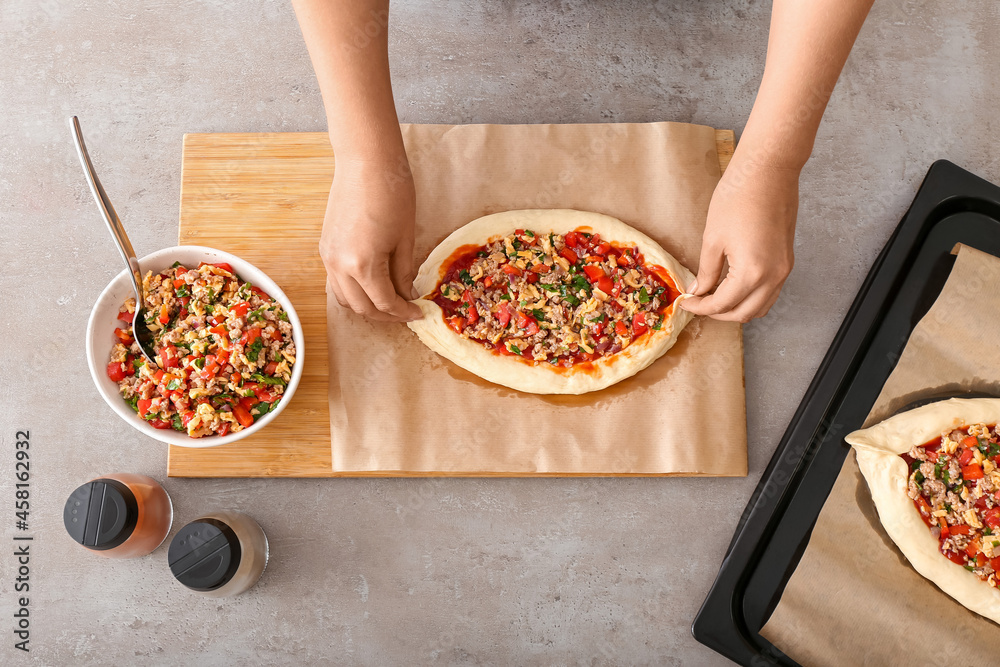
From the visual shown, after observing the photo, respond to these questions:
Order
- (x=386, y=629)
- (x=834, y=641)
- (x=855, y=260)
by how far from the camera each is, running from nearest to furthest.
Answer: (x=834, y=641) → (x=386, y=629) → (x=855, y=260)

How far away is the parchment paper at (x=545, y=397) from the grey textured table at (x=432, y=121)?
4.8 inches

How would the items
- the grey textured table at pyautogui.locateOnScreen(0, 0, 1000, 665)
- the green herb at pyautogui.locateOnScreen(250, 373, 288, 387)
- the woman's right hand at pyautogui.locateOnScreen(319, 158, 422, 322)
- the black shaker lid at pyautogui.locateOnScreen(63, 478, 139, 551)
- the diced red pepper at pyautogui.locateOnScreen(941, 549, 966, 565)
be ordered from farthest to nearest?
the grey textured table at pyautogui.locateOnScreen(0, 0, 1000, 665) → the diced red pepper at pyautogui.locateOnScreen(941, 549, 966, 565) → the green herb at pyautogui.locateOnScreen(250, 373, 288, 387) → the black shaker lid at pyautogui.locateOnScreen(63, 478, 139, 551) → the woman's right hand at pyautogui.locateOnScreen(319, 158, 422, 322)

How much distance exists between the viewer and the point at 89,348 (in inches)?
65.6

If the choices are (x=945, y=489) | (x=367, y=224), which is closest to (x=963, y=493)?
(x=945, y=489)

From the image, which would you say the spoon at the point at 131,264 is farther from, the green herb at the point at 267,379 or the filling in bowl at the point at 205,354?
the green herb at the point at 267,379

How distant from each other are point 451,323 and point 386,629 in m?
0.96

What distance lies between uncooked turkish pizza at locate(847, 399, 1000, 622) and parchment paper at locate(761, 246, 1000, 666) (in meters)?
0.05

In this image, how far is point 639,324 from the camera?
191 centimetres

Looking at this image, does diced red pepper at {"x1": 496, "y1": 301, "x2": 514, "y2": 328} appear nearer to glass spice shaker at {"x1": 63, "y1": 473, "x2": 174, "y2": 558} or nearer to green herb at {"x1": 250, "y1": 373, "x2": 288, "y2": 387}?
green herb at {"x1": 250, "y1": 373, "x2": 288, "y2": 387}

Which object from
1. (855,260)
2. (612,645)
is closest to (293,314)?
(612,645)

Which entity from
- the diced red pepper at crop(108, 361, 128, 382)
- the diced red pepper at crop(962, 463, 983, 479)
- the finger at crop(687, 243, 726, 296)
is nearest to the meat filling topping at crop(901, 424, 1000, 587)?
the diced red pepper at crop(962, 463, 983, 479)

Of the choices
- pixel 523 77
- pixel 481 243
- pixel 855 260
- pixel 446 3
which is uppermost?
pixel 446 3

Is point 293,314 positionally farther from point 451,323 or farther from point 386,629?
point 386,629

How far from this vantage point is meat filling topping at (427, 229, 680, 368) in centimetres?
192
